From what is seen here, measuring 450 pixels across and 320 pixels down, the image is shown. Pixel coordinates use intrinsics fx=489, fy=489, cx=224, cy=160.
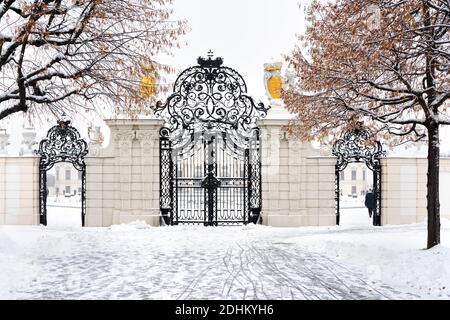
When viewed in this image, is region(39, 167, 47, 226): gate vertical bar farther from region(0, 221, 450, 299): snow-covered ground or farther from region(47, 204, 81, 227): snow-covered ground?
region(0, 221, 450, 299): snow-covered ground

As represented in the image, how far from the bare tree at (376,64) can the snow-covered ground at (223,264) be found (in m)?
1.95

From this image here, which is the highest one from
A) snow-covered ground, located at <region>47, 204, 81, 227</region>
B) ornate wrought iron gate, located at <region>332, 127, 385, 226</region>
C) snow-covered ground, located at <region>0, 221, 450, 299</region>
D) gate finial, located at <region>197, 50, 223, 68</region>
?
gate finial, located at <region>197, 50, 223, 68</region>

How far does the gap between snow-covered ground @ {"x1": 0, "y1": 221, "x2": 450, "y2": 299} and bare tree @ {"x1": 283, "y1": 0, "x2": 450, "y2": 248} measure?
1.95 meters

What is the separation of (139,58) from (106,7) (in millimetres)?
1352

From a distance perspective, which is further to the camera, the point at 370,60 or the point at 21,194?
the point at 21,194

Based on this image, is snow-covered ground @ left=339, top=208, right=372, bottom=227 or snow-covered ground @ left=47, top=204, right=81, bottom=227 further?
snow-covered ground @ left=47, top=204, right=81, bottom=227

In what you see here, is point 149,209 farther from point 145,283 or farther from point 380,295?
point 380,295

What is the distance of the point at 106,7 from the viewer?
1101cm

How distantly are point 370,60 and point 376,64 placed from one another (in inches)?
24.3

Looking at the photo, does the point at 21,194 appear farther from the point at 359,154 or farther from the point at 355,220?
the point at 355,220

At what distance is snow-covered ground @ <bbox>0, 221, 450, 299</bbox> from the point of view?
26.8 feet

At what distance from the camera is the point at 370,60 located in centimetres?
962

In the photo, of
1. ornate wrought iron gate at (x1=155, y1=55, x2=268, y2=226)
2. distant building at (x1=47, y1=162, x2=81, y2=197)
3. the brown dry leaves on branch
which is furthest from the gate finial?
distant building at (x1=47, y1=162, x2=81, y2=197)

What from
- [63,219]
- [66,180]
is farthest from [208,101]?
[66,180]
